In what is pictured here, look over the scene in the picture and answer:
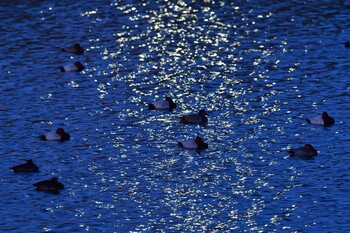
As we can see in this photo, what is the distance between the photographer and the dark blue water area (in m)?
38.5

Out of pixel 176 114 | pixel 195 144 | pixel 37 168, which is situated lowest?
pixel 176 114

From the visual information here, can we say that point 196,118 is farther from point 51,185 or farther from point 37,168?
point 51,185

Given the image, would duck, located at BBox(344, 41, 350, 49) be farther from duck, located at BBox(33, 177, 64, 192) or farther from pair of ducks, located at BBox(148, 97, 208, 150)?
duck, located at BBox(33, 177, 64, 192)

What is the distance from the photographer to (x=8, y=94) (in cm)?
5341

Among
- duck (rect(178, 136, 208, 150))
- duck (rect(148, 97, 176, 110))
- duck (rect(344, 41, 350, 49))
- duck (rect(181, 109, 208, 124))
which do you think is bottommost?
duck (rect(344, 41, 350, 49))

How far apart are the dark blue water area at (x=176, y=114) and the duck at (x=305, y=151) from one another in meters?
0.29

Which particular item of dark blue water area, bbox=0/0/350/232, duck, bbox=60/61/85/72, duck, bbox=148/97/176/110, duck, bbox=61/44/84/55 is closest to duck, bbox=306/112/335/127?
dark blue water area, bbox=0/0/350/232

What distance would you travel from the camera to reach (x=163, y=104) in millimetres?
50656

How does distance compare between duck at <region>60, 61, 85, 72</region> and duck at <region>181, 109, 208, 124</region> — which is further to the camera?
duck at <region>60, 61, 85, 72</region>

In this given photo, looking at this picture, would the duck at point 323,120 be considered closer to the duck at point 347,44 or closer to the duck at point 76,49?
the duck at point 347,44

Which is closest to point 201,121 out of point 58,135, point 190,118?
point 190,118

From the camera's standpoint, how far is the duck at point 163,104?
50681 mm

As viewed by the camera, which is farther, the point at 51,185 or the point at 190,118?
the point at 190,118

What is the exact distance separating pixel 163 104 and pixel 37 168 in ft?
31.3
